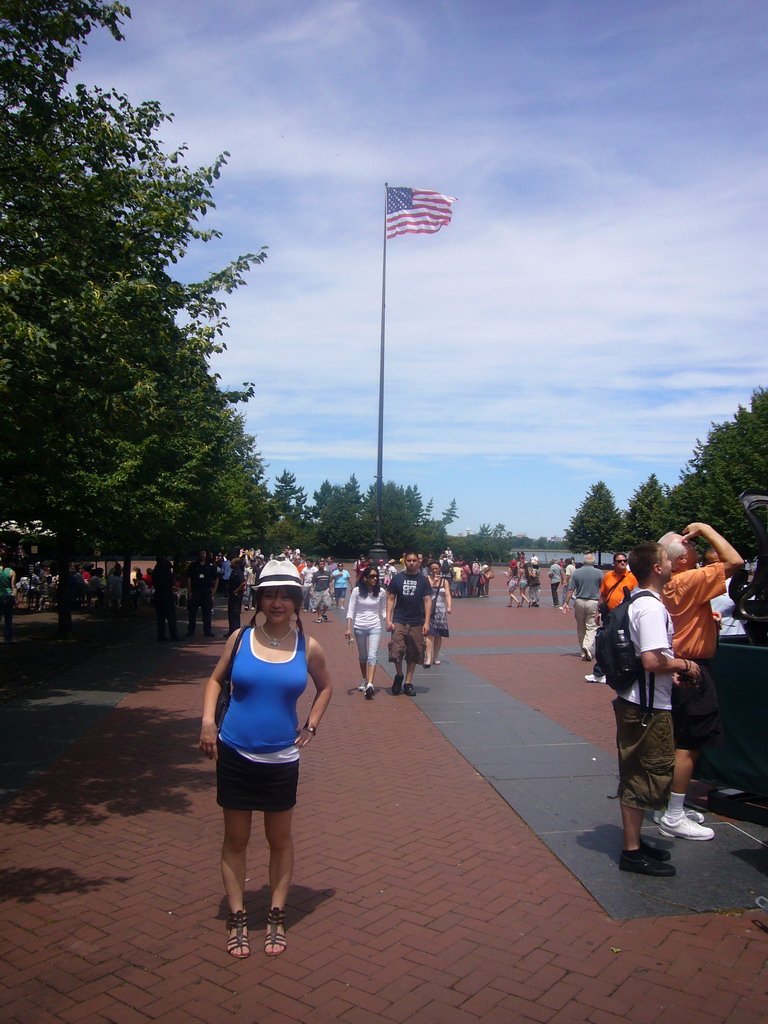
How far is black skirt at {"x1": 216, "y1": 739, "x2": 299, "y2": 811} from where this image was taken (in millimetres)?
3748

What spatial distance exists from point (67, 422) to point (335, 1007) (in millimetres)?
4883

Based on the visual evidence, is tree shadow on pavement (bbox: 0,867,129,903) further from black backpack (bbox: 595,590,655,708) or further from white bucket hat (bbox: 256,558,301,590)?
black backpack (bbox: 595,590,655,708)

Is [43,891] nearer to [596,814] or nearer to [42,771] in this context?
[42,771]

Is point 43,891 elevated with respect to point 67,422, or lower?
lower

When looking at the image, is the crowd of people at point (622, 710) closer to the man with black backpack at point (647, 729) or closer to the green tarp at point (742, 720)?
the man with black backpack at point (647, 729)

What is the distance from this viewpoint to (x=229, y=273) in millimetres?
10680

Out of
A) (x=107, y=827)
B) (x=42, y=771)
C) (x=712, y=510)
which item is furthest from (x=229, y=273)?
(x=712, y=510)

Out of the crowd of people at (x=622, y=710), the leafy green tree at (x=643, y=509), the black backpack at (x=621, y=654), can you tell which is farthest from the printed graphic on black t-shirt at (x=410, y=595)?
the leafy green tree at (x=643, y=509)

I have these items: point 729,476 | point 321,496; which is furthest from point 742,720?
point 321,496

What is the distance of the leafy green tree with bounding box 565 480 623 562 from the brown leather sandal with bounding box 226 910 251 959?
78.5 metres

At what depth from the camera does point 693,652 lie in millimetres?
5000

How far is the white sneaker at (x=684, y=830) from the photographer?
16.5 ft

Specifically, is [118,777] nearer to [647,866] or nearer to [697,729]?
[647,866]

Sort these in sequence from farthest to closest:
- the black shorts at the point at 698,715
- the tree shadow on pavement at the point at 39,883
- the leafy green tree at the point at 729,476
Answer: the leafy green tree at the point at 729,476, the black shorts at the point at 698,715, the tree shadow on pavement at the point at 39,883
